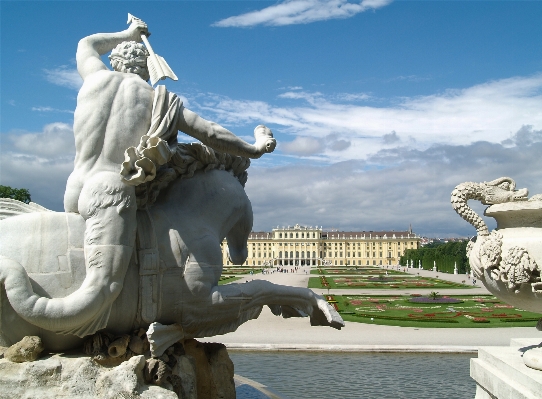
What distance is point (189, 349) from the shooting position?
4.12 meters

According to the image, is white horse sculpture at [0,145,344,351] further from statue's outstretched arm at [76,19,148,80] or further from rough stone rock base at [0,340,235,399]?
statue's outstretched arm at [76,19,148,80]

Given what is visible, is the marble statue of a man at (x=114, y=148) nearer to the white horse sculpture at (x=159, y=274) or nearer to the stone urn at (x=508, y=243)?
the white horse sculpture at (x=159, y=274)

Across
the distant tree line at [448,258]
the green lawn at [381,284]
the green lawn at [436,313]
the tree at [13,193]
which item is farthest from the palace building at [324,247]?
the green lawn at [436,313]

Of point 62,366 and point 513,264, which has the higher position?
point 513,264

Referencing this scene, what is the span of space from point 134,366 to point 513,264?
293cm

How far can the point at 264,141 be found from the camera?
4.01 m

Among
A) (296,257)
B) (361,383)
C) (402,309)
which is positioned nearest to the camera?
(361,383)

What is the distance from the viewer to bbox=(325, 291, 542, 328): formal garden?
14171 mm

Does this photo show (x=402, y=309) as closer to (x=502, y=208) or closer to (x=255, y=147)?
(x=502, y=208)

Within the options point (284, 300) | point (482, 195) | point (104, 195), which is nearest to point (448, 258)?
point (482, 195)

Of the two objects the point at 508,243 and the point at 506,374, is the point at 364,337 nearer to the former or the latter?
the point at 506,374

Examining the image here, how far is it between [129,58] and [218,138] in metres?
0.94

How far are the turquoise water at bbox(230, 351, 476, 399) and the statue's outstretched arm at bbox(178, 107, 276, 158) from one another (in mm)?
3540

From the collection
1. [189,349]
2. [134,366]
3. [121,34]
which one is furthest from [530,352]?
[121,34]
